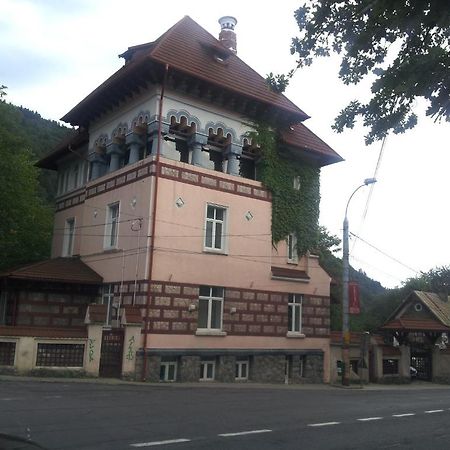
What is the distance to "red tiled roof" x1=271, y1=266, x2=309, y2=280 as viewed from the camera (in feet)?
82.9

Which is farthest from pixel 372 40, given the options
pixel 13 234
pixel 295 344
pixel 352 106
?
pixel 13 234

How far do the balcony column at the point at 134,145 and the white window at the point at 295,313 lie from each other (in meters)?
9.27

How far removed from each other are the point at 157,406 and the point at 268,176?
14.1 meters

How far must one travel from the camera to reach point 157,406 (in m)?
13.2

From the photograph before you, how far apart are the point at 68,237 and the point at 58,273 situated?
214 inches

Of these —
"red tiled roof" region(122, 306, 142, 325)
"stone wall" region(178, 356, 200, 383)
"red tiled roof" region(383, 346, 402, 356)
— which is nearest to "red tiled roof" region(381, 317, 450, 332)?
"red tiled roof" region(383, 346, 402, 356)

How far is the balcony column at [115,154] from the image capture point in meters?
25.0

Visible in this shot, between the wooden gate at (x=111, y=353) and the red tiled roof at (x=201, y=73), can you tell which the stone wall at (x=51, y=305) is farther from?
the red tiled roof at (x=201, y=73)

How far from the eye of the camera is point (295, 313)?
→ 26.2 metres

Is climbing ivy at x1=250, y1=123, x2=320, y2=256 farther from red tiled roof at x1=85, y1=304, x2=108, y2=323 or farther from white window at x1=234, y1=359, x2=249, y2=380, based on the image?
red tiled roof at x1=85, y1=304, x2=108, y2=323

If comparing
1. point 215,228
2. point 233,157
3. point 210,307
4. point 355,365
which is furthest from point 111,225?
point 355,365

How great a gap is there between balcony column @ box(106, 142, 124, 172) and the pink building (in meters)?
0.05

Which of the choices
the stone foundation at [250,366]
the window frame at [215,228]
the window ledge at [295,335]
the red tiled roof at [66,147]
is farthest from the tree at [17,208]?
the window ledge at [295,335]

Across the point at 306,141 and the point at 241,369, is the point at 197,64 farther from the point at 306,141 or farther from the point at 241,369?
the point at 241,369
